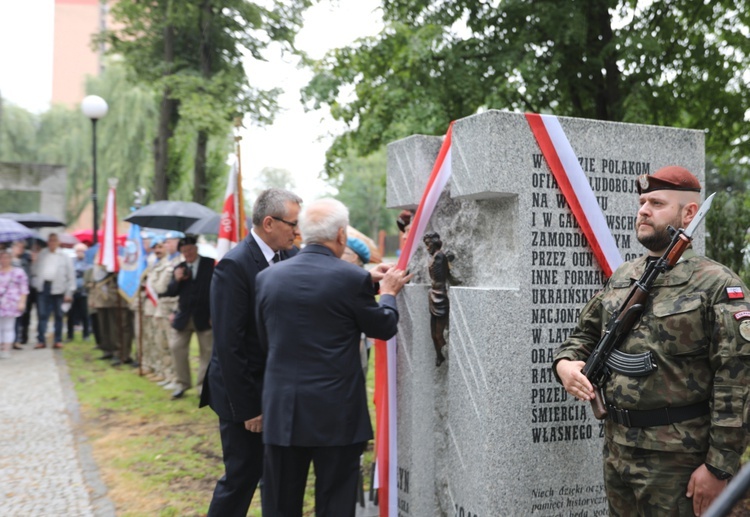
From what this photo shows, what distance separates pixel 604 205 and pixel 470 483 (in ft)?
5.55

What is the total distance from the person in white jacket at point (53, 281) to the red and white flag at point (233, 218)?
731 centimetres

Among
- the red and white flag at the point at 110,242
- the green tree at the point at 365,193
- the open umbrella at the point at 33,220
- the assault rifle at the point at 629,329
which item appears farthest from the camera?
the green tree at the point at 365,193

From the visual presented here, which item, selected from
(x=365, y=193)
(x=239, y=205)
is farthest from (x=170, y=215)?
(x=365, y=193)

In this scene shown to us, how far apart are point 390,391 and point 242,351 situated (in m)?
1.11

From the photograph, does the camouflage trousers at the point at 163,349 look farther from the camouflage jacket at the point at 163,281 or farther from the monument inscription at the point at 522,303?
the monument inscription at the point at 522,303

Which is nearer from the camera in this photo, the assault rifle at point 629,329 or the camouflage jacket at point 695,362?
the camouflage jacket at point 695,362

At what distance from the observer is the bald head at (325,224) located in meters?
3.52

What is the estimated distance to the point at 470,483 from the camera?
3.90 meters

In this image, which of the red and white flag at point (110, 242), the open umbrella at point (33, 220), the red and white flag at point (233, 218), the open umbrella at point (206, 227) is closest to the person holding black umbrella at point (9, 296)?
the red and white flag at point (110, 242)

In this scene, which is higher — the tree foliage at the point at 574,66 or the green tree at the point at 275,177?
the green tree at the point at 275,177

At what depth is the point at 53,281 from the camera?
13383 mm

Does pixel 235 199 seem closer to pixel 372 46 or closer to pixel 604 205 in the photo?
pixel 604 205

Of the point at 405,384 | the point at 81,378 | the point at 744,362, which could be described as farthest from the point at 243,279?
the point at 81,378

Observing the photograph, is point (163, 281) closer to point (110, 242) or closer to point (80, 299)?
point (110, 242)
